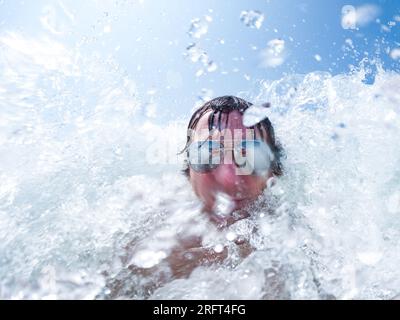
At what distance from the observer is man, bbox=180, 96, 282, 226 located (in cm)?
293

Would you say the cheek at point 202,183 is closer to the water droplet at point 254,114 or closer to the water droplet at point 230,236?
the water droplet at point 230,236

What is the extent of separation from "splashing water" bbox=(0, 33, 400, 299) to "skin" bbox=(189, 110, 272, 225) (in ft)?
0.44

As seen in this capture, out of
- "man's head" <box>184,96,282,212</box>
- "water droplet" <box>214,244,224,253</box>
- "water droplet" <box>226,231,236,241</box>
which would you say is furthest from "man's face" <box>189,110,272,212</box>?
"water droplet" <box>214,244,224,253</box>

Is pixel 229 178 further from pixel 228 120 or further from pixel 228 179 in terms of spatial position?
pixel 228 120

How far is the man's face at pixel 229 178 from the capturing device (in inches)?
115

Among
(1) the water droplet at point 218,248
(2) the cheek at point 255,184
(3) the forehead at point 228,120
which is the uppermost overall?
(3) the forehead at point 228,120

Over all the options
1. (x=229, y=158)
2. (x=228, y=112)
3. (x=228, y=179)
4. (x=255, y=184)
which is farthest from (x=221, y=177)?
(x=228, y=112)

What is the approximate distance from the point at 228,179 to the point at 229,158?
17cm

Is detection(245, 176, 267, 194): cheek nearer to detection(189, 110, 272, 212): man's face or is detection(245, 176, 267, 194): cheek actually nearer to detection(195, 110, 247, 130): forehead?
detection(189, 110, 272, 212): man's face

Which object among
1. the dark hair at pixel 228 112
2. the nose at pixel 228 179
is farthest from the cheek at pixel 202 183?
the dark hair at pixel 228 112

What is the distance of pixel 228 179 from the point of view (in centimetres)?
290

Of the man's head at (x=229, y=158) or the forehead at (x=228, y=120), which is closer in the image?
the man's head at (x=229, y=158)
